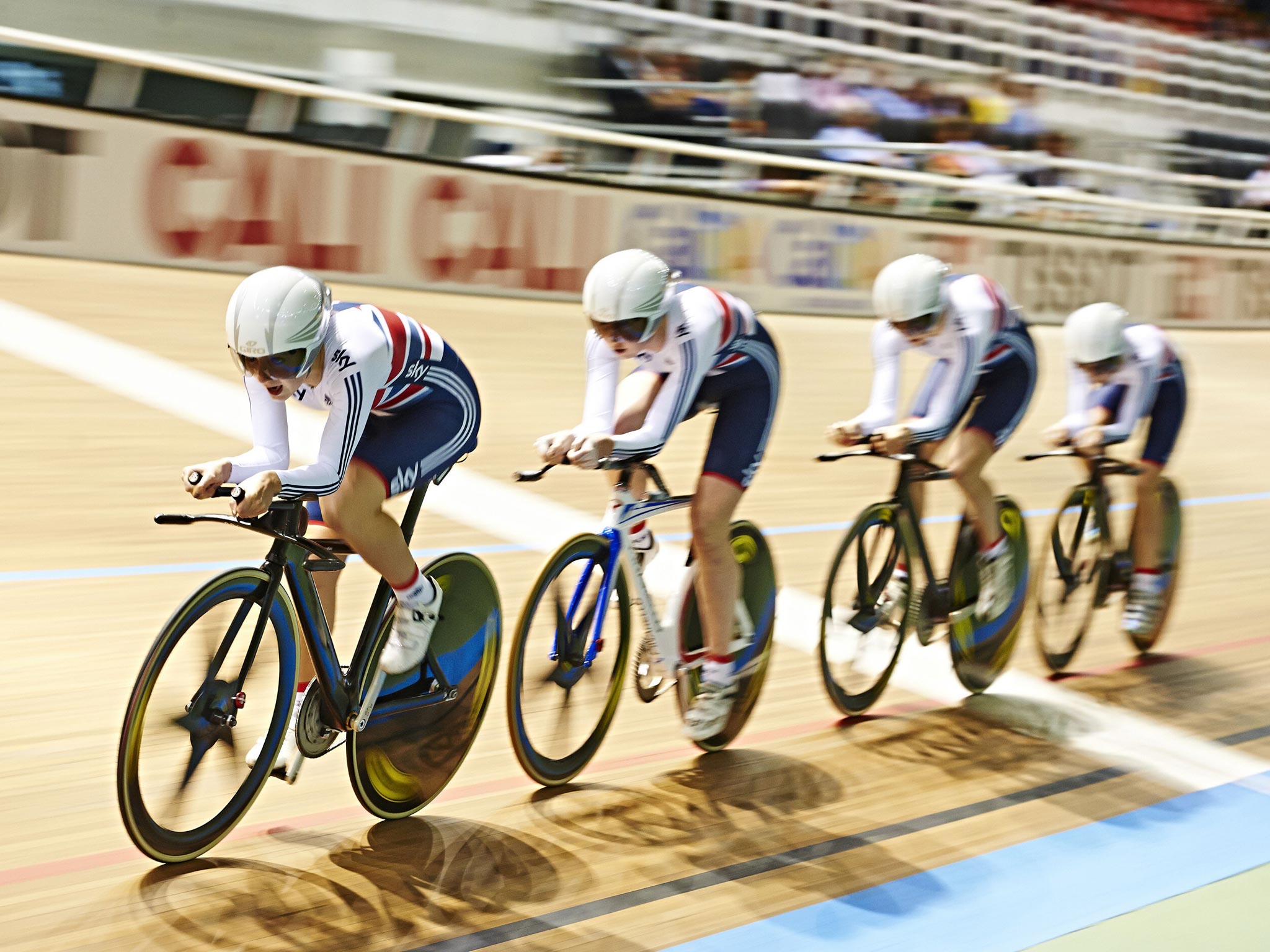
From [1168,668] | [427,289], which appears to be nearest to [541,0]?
[427,289]

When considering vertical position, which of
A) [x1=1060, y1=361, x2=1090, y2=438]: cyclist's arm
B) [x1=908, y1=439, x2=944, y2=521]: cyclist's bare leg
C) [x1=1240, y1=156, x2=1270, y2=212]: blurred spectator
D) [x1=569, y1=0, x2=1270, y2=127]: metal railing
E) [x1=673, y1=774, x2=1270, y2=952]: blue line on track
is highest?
[x1=569, y1=0, x2=1270, y2=127]: metal railing

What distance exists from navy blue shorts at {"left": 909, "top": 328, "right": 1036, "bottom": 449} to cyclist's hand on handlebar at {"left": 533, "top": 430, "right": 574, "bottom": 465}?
1484 millimetres

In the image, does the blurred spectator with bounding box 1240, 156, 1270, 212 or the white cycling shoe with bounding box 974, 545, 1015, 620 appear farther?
the blurred spectator with bounding box 1240, 156, 1270, 212

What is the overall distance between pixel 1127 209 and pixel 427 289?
26.3 feet

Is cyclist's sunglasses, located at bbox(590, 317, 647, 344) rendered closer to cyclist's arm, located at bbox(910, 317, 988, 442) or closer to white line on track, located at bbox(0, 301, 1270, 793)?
white line on track, located at bbox(0, 301, 1270, 793)

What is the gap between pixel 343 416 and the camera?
8.68ft

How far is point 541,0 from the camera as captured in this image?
13.9 meters

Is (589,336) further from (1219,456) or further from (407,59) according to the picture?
(407,59)

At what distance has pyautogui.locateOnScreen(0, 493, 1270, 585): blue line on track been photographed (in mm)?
4375

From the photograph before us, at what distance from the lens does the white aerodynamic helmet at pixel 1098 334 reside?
4.32m

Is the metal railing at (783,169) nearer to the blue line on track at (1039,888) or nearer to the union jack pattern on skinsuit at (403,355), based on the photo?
the union jack pattern on skinsuit at (403,355)

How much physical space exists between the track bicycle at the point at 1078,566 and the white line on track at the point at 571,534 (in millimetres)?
196

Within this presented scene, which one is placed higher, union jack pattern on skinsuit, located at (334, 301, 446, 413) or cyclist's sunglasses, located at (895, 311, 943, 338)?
cyclist's sunglasses, located at (895, 311, 943, 338)

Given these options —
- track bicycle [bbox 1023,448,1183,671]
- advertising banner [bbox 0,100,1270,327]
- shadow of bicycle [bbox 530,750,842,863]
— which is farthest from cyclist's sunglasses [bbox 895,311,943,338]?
advertising banner [bbox 0,100,1270,327]
